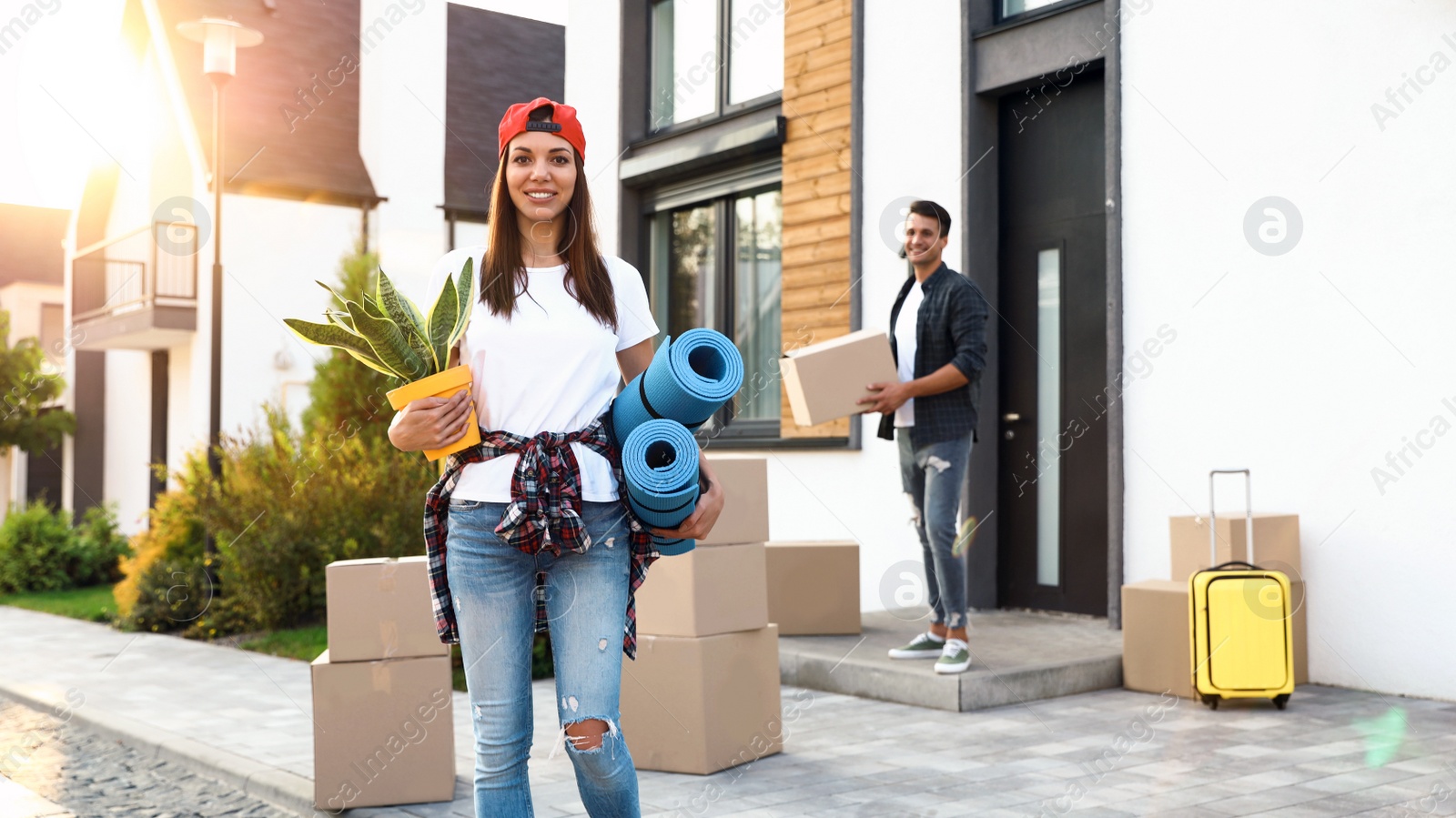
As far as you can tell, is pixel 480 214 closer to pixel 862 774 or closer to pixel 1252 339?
pixel 1252 339

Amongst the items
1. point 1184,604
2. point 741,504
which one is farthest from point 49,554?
point 1184,604

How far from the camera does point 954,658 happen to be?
5.29 meters

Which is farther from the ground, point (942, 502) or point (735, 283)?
point (735, 283)

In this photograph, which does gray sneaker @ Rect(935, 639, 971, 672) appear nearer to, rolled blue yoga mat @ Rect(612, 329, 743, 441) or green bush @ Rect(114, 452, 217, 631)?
rolled blue yoga mat @ Rect(612, 329, 743, 441)

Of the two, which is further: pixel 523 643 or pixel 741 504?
pixel 741 504

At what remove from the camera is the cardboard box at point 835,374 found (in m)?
5.11

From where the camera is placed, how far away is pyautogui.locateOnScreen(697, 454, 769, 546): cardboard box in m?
4.42

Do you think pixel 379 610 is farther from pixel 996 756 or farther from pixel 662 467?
pixel 996 756

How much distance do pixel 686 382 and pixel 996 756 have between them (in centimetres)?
267

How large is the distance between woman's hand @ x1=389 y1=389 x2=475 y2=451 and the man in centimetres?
304

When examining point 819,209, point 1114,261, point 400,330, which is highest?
point 819,209

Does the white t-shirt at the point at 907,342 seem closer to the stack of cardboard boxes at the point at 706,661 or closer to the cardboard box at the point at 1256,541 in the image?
the stack of cardboard boxes at the point at 706,661

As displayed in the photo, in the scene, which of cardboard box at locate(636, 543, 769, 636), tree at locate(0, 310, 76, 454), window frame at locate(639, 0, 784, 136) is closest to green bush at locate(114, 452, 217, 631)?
window frame at locate(639, 0, 784, 136)

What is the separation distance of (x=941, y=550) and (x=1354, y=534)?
189cm
